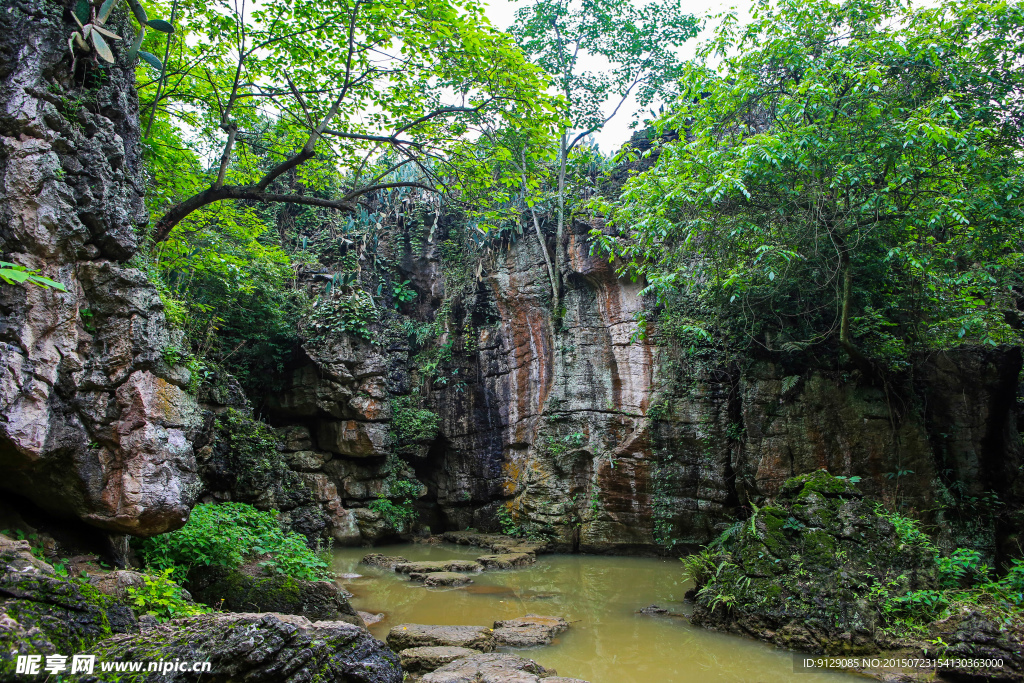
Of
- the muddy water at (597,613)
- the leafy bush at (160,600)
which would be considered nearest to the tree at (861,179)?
the muddy water at (597,613)

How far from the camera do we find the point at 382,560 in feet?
33.9

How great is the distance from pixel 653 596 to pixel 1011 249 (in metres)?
6.94

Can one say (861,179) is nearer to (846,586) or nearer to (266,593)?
(846,586)

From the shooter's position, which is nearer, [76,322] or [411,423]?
[76,322]

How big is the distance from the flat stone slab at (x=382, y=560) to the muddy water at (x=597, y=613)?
24 centimetres

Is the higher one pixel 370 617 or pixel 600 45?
pixel 600 45

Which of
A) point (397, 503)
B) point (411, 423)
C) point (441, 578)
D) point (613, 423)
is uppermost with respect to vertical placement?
point (411, 423)

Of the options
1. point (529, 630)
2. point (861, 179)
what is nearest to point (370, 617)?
point (529, 630)

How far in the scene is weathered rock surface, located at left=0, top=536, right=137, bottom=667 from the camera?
126 inches

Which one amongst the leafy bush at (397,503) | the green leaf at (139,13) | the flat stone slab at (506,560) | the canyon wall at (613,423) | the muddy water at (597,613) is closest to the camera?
the muddy water at (597,613)

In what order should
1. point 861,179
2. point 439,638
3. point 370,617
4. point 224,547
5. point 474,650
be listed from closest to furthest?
point 474,650 → point 439,638 → point 224,547 → point 370,617 → point 861,179

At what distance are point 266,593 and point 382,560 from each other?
15.2ft

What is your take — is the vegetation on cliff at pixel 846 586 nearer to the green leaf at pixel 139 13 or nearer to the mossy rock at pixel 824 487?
the mossy rock at pixel 824 487

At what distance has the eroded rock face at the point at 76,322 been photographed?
449 cm
